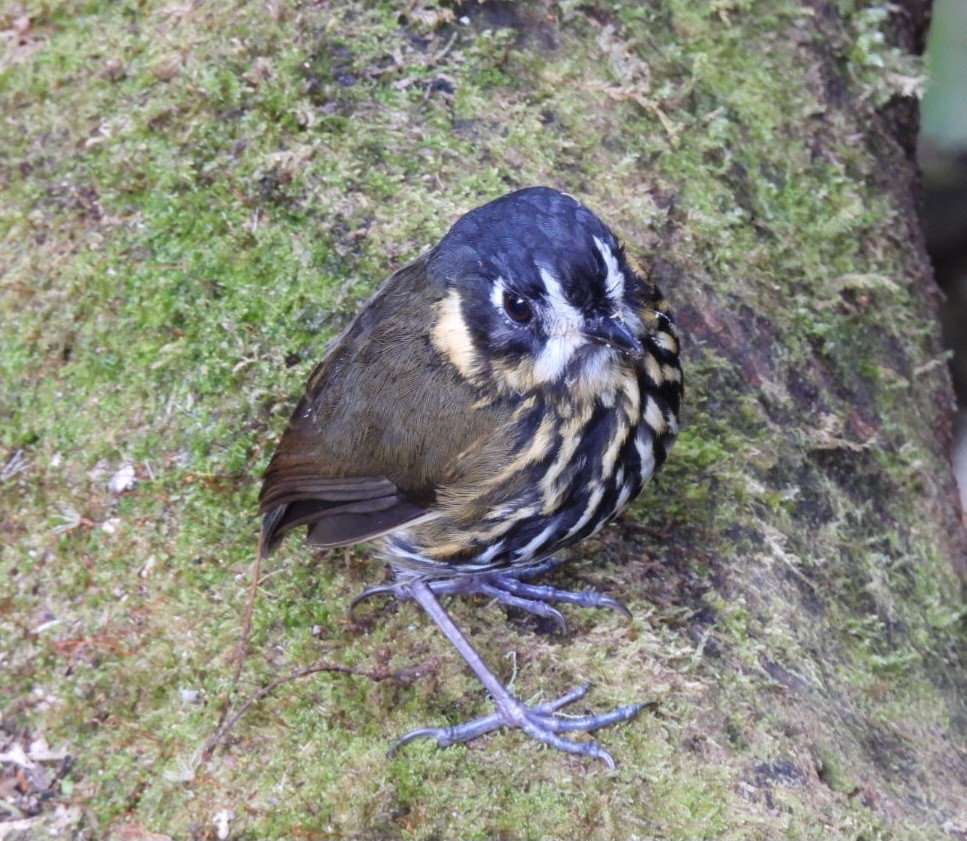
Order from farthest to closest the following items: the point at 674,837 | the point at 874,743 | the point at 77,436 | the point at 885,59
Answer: the point at 885,59 < the point at 77,436 < the point at 874,743 < the point at 674,837

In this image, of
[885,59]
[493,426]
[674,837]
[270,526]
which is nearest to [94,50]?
[270,526]

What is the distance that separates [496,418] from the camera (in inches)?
111

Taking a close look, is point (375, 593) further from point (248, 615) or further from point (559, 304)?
point (559, 304)

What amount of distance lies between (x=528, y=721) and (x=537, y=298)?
114 centimetres

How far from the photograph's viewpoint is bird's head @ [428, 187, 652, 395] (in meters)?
2.61

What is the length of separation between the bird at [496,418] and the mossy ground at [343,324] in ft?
0.63

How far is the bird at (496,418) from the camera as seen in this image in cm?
267

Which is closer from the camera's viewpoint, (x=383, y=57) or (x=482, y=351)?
(x=482, y=351)

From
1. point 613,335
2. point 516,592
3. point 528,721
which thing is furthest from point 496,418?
point 528,721

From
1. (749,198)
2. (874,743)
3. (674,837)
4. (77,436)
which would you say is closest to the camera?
(674,837)

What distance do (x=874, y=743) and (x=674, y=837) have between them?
2.46 ft

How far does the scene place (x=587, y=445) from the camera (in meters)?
2.85

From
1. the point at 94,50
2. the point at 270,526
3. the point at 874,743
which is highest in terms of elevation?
the point at 94,50

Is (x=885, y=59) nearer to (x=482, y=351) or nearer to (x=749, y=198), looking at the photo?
(x=749, y=198)
